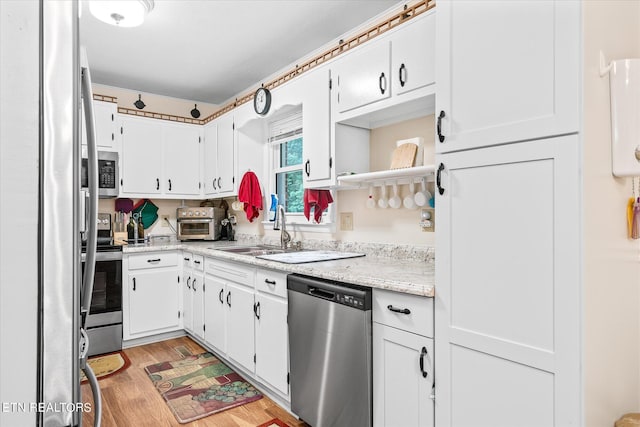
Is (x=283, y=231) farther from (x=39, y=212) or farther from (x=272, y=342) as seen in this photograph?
(x=39, y=212)

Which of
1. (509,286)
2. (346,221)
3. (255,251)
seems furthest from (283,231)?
(509,286)

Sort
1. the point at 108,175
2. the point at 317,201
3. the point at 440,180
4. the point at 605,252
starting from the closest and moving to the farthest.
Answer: the point at 605,252
the point at 440,180
the point at 317,201
the point at 108,175

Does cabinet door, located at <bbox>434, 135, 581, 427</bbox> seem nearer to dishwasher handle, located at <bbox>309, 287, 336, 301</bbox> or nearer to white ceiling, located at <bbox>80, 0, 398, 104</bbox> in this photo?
dishwasher handle, located at <bbox>309, 287, 336, 301</bbox>

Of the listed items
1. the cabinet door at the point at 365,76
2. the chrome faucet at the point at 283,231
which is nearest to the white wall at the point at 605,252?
the cabinet door at the point at 365,76

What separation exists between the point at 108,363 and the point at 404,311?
8.95 ft

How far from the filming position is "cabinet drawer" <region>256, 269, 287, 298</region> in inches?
86.7

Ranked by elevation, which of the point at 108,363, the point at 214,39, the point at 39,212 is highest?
the point at 214,39

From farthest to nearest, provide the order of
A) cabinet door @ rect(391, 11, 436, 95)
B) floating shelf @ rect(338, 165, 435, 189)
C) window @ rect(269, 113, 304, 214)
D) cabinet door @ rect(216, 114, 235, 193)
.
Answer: cabinet door @ rect(216, 114, 235, 193) → window @ rect(269, 113, 304, 214) → floating shelf @ rect(338, 165, 435, 189) → cabinet door @ rect(391, 11, 436, 95)

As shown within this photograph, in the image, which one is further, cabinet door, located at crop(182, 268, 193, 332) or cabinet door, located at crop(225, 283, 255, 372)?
cabinet door, located at crop(182, 268, 193, 332)

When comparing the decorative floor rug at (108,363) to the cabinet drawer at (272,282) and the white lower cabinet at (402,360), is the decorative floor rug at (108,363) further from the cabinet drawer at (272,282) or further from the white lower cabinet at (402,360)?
the white lower cabinet at (402,360)

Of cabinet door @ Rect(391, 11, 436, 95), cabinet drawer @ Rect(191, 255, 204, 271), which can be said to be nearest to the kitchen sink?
cabinet drawer @ Rect(191, 255, 204, 271)

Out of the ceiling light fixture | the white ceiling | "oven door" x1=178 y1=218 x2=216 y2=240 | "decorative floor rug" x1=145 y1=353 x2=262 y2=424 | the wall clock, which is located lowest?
"decorative floor rug" x1=145 y1=353 x2=262 y2=424

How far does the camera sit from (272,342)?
2.32 meters

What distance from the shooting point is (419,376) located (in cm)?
150
